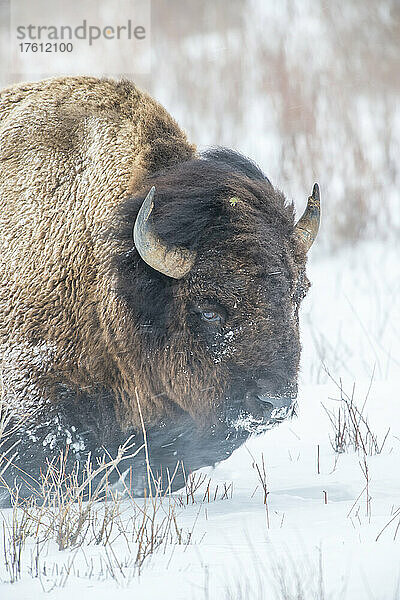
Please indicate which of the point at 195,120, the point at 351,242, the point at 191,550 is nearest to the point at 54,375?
the point at 191,550

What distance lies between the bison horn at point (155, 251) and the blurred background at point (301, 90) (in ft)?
23.4

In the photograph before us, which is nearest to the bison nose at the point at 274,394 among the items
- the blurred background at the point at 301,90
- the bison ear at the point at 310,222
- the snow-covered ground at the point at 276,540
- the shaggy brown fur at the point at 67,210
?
the snow-covered ground at the point at 276,540

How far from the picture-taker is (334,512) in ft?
10.3

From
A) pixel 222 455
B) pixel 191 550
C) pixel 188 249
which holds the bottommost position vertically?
pixel 191 550

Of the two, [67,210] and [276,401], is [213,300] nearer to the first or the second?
[276,401]

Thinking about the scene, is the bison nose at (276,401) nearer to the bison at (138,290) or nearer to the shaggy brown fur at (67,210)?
the bison at (138,290)

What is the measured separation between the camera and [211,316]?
11.6 feet

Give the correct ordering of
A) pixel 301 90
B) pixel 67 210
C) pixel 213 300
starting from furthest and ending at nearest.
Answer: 1. pixel 301 90
2. pixel 67 210
3. pixel 213 300

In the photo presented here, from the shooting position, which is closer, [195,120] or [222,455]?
[222,455]

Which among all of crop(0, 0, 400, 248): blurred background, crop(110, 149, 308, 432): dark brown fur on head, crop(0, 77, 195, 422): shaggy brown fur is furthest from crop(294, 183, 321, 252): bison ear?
crop(0, 0, 400, 248): blurred background

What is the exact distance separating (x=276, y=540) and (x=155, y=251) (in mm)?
1380

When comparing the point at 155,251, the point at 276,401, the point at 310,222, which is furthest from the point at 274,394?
the point at 310,222

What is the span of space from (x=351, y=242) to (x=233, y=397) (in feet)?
23.7

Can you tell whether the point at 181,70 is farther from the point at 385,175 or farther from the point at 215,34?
the point at 385,175
